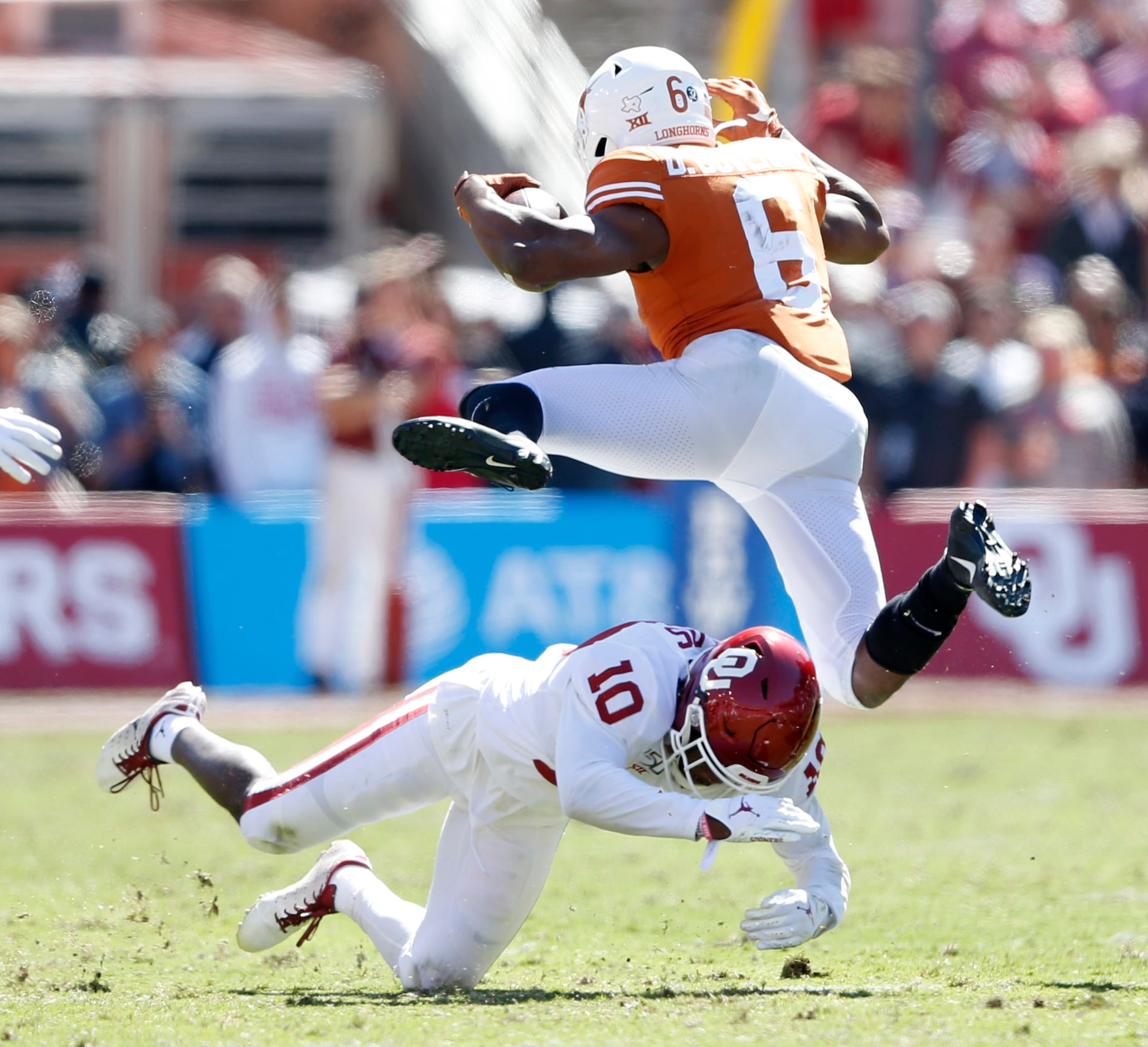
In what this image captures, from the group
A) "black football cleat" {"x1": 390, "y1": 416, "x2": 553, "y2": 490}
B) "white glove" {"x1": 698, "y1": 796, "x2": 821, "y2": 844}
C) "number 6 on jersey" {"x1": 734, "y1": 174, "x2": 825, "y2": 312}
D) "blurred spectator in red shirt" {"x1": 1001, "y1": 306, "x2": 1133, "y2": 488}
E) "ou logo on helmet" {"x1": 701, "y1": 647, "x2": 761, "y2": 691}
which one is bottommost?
"blurred spectator in red shirt" {"x1": 1001, "y1": 306, "x2": 1133, "y2": 488}

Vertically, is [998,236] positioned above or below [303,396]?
above

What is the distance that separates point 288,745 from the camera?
9.45 metres

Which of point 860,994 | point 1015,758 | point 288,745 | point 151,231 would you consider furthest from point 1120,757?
point 151,231

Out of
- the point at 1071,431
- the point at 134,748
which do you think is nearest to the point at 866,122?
the point at 1071,431

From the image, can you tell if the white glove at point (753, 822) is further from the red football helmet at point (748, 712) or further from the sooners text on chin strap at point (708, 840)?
the red football helmet at point (748, 712)

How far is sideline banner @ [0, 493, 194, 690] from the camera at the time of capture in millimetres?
11109

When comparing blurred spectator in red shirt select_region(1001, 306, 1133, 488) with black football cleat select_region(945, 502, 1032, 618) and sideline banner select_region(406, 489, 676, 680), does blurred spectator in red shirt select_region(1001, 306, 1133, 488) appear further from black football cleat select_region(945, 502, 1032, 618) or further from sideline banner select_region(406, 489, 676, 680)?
black football cleat select_region(945, 502, 1032, 618)

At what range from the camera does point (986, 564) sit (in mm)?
5148

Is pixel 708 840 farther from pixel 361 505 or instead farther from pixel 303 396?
pixel 303 396

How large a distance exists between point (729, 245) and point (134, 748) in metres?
2.23

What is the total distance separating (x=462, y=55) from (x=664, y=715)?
9714mm

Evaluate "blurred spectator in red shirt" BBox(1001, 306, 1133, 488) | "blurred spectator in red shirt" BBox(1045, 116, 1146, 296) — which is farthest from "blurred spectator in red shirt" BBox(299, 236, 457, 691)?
"blurred spectator in red shirt" BBox(1045, 116, 1146, 296)

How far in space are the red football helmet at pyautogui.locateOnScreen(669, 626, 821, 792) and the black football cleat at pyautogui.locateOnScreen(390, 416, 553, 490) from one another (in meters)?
0.67

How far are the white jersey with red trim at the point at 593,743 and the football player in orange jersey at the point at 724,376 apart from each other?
19.3 inches
